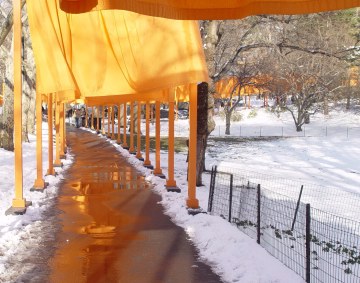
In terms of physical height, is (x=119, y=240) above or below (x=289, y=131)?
below

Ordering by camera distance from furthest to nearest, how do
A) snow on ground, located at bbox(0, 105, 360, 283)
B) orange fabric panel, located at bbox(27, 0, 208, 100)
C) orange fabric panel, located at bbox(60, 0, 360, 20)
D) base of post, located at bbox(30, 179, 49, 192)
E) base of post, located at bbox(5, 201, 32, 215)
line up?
1. base of post, located at bbox(30, 179, 49, 192)
2. base of post, located at bbox(5, 201, 32, 215)
3. orange fabric panel, located at bbox(27, 0, 208, 100)
4. snow on ground, located at bbox(0, 105, 360, 283)
5. orange fabric panel, located at bbox(60, 0, 360, 20)

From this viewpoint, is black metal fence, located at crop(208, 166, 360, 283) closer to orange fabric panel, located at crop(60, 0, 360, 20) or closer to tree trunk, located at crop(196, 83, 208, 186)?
tree trunk, located at crop(196, 83, 208, 186)

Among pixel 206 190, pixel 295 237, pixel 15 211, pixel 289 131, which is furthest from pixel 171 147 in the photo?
pixel 289 131

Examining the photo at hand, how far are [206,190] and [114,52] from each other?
6.74 m

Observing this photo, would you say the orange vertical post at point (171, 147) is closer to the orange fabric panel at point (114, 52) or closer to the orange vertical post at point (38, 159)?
the orange vertical post at point (38, 159)

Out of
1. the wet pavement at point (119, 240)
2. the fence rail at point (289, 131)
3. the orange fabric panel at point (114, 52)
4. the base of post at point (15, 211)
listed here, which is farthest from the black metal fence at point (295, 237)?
the fence rail at point (289, 131)

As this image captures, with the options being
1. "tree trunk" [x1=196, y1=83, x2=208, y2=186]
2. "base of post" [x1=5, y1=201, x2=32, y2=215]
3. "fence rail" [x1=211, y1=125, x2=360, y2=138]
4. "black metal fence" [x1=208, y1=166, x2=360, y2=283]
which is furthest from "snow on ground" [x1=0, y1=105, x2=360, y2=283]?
"fence rail" [x1=211, y1=125, x2=360, y2=138]

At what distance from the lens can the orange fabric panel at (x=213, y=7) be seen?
3.31m

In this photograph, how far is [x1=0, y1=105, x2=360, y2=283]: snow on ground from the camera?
6395 mm

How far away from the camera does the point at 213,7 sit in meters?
3.60

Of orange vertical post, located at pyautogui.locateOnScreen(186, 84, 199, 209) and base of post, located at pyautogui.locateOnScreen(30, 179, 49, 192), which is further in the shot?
base of post, located at pyautogui.locateOnScreen(30, 179, 49, 192)

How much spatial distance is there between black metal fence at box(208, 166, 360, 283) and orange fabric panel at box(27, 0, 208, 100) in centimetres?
230

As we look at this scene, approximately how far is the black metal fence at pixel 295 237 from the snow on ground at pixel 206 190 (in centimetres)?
69

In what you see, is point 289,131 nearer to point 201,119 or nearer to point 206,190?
point 201,119
